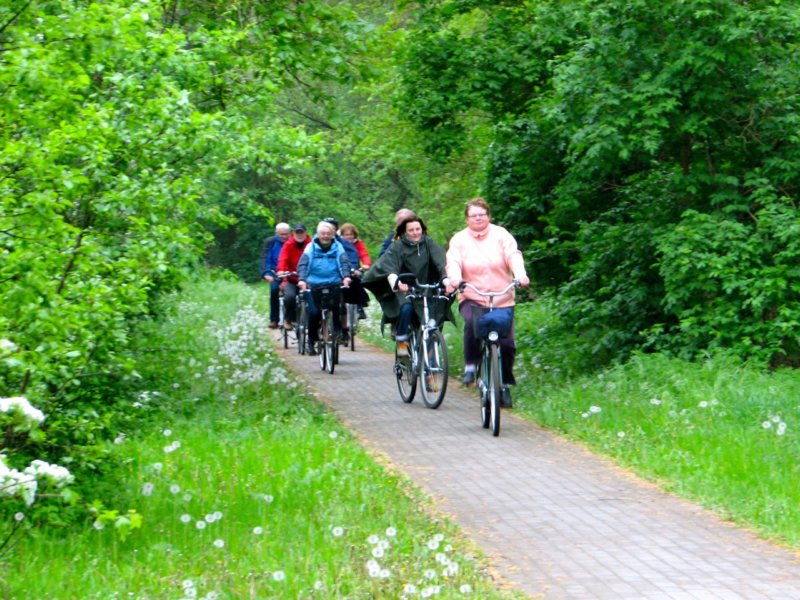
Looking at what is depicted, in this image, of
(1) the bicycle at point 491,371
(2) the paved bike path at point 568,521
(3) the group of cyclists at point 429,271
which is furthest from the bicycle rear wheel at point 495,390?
(3) the group of cyclists at point 429,271


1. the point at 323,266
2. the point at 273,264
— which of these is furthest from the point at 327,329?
the point at 273,264

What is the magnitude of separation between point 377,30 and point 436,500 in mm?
9666

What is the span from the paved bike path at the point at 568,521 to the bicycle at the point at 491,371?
0.17 metres

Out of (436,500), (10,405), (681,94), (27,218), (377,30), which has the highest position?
(377,30)

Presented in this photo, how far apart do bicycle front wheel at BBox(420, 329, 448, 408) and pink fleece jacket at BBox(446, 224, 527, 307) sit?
101 centimetres

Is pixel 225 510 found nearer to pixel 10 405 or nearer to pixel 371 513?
pixel 371 513

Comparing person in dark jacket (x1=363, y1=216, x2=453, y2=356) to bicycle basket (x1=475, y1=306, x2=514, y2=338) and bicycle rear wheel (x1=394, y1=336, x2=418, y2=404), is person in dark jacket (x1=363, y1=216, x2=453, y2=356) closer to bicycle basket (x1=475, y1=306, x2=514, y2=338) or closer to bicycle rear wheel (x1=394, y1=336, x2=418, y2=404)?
bicycle rear wheel (x1=394, y1=336, x2=418, y2=404)

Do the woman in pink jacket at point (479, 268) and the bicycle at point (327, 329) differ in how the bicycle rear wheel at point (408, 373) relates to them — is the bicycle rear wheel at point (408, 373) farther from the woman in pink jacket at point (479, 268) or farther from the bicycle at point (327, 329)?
the bicycle at point (327, 329)

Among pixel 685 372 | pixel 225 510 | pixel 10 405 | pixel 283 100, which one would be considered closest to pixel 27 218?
pixel 10 405

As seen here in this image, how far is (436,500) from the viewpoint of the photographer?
851cm

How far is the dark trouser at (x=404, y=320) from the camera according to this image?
1416 cm

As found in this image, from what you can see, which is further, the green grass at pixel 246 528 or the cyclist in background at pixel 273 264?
the cyclist in background at pixel 273 264

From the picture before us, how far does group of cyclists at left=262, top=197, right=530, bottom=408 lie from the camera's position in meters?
11.9

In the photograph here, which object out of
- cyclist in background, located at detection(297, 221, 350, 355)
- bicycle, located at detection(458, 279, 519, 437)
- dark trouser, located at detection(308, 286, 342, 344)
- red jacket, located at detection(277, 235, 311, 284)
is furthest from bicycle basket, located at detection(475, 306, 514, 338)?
red jacket, located at detection(277, 235, 311, 284)
